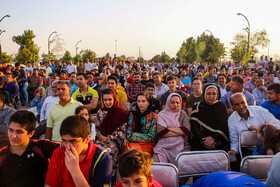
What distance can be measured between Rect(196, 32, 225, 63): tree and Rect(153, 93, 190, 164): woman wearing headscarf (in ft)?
128

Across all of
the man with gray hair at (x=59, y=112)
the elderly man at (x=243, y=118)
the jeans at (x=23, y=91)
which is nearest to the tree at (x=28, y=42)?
the jeans at (x=23, y=91)

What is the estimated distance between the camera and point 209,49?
48.8 meters

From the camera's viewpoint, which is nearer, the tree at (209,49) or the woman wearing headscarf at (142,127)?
the woman wearing headscarf at (142,127)

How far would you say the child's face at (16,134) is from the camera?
2.09 meters

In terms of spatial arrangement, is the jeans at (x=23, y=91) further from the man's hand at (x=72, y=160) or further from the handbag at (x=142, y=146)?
the man's hand at (x=72, y=160)

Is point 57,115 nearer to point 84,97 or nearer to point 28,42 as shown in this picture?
point 84,97

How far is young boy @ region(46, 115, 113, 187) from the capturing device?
179cm

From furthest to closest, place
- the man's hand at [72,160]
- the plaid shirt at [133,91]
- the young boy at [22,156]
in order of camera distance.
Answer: the plaid shirt at [133,91]
the young boy at [22,156]
the man's hand at [72,160]

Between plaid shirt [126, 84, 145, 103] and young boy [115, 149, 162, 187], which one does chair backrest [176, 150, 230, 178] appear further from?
plaid shirt [126, 84, 145, 103]

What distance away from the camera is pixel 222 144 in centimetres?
369

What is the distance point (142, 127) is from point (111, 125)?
572 millimetres

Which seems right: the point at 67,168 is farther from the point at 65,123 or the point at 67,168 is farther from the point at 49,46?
the point at 49,46

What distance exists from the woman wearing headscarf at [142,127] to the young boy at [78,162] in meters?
1.66

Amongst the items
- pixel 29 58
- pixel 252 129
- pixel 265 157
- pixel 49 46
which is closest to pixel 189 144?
pixel 252 129
